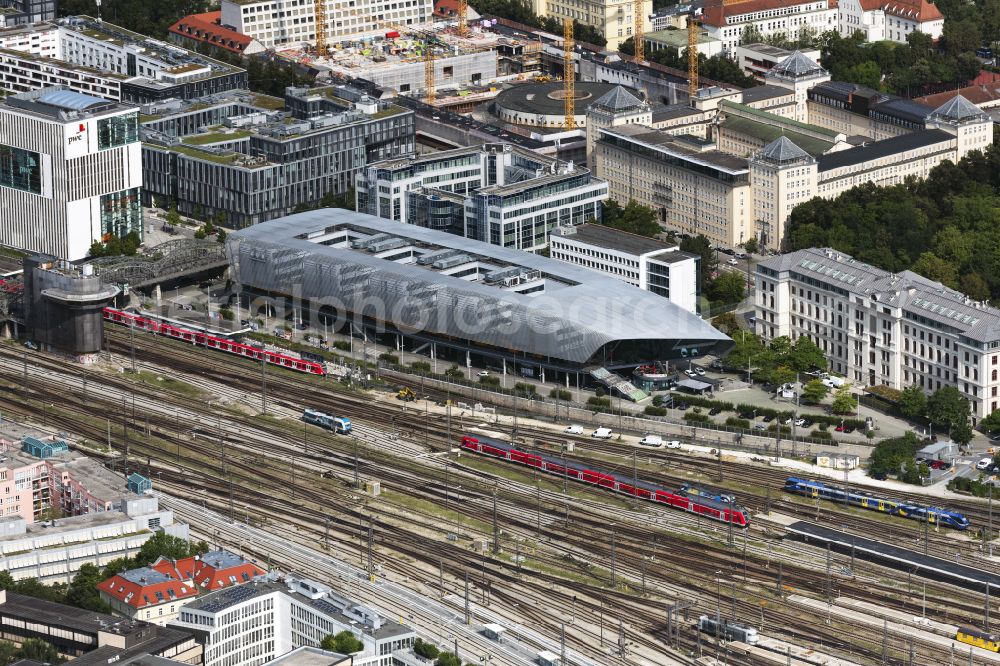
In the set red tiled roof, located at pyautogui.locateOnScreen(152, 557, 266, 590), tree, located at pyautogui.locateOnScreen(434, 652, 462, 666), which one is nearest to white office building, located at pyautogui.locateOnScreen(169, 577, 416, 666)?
red tiled roof, located at pyautogui.locateOnScreen(152, 557, 266, 590)

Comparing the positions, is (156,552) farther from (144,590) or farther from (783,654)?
(783,654)

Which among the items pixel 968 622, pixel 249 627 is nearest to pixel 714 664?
pixel 968 622

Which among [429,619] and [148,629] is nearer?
[148,629]

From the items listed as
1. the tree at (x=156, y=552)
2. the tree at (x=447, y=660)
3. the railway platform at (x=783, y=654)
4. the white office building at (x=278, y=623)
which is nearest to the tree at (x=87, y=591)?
the tree at (x=156, y=552)

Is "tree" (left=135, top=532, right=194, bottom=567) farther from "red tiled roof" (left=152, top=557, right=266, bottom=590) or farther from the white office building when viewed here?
the white office building

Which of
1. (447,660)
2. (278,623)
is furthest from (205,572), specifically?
(447,660)

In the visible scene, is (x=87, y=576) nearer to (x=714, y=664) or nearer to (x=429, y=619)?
(x=429, y=619)
